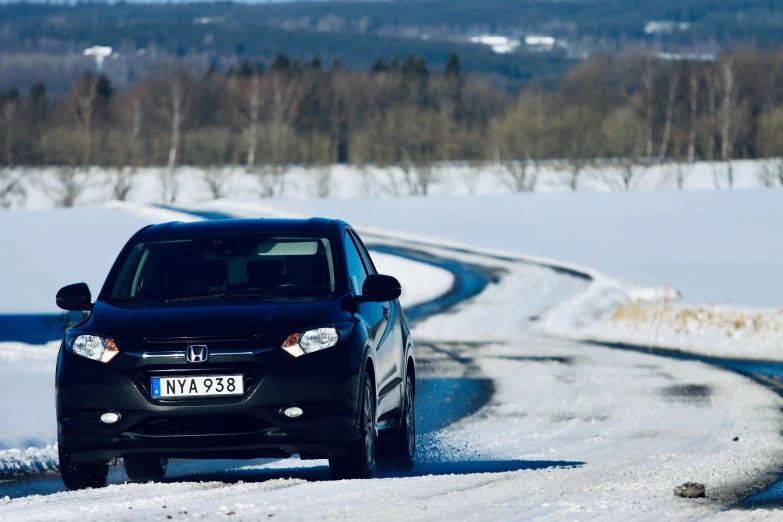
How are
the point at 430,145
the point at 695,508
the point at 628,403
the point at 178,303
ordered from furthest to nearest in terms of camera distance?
the point at 430,145 < the point at 628,403 < the point at 178,303 < the point at 695,508

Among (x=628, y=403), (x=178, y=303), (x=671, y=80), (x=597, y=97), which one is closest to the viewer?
(x=178, y=303)

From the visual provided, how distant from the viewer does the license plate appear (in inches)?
272

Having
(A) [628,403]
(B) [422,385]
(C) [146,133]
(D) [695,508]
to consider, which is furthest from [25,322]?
(C) [146,133]

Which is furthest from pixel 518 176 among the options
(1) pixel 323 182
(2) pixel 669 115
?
(2) pixel 669 115

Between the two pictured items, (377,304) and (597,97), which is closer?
(377,304)

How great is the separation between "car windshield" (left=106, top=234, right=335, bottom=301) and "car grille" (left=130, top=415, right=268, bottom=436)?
0.97m

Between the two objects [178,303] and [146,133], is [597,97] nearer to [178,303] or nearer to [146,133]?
[146,133]

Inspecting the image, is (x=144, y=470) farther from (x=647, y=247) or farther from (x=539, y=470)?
(x=647, y=247)

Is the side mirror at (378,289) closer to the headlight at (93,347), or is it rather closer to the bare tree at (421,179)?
the headlight at (93,347)

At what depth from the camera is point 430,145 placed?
384ft

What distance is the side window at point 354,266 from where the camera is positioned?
820cm

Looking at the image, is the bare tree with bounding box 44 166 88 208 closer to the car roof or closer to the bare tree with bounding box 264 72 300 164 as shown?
the bare tree with bounding box 264 72 300 164

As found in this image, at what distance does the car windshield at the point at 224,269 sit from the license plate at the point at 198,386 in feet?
2.86

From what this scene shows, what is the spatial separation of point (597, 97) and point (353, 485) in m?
141
